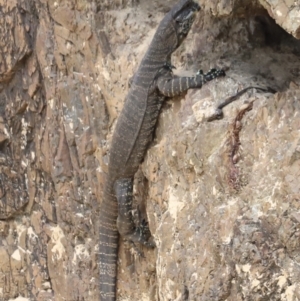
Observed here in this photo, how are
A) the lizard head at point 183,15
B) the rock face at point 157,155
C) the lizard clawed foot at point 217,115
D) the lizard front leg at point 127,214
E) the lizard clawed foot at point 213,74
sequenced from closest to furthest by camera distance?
the rock face at point 157,155
the lizard clawed foot at point 217,115
the lizard clawed foot at point 213,74
the lizard head at point 183,15
the lizard front leg at point 127,214

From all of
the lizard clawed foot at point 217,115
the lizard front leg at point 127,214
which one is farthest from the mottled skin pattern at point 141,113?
the lizard clawed foot at point 217,115

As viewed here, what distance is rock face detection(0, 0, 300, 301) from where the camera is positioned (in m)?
2.86

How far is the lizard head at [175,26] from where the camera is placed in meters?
3.96

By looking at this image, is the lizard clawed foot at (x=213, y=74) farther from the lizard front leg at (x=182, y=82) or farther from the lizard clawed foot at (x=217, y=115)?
the lizard clawed foot at (x=217, y=115)

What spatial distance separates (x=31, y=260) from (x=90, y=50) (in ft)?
8.38

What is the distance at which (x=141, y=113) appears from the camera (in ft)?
13.6

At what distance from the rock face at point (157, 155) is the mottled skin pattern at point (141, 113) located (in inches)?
4.3

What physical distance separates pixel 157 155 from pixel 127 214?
721 mm

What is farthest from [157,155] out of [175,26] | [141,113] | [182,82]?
[175,26]

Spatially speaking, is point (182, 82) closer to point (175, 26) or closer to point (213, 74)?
point (213, 74)

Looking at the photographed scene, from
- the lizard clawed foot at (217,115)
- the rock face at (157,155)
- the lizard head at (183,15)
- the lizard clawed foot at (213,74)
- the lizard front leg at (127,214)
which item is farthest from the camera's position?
the lizard front leg at (127,214)

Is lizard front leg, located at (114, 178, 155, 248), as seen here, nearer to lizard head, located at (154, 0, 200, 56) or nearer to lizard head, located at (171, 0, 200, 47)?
lizard head, located at (154, 0, 200, 56)

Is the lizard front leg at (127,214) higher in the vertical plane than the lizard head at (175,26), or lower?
lower

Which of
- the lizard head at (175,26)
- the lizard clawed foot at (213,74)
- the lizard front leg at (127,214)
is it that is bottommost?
the lizard front leg at (127,214)
